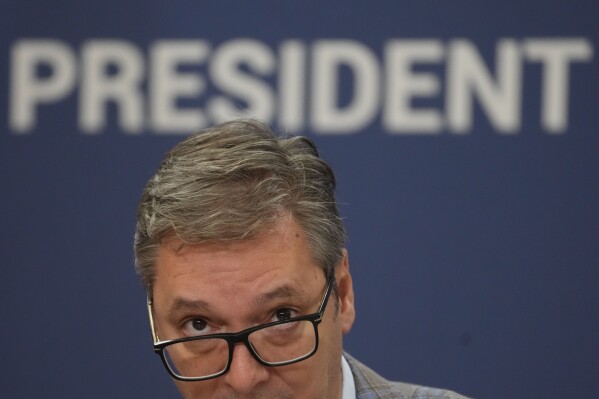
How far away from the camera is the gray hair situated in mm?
1418

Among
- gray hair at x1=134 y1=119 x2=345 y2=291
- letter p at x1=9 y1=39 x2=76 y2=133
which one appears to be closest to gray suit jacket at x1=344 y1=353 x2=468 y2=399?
gray hair at x1=134 y1=119 x2=345 y2=291

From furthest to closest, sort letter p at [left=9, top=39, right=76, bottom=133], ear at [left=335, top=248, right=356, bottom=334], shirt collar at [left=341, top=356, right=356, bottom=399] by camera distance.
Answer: letter p at [left=9, top=39, right=76, bottom=133] < shirt collar at [left=341, top=356, right=356, bottom=399] < ear at [left=335, top=248, right=356, bottom=334]

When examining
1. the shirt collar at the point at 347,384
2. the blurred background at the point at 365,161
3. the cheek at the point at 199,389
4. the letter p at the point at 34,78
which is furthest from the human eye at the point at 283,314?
the letter p at the point at 34,78

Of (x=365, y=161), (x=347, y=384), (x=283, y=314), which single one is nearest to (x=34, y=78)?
(x=365, y=161)

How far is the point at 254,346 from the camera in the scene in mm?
1381

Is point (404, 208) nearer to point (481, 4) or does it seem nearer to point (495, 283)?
point (495, 283)

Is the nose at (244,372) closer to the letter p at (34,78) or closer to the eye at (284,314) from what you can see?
the eye at (284,314)

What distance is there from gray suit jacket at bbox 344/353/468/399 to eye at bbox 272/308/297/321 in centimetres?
35

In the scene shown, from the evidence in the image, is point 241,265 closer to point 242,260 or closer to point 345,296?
point 242,260

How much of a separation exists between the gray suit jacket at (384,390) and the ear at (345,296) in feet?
0.57

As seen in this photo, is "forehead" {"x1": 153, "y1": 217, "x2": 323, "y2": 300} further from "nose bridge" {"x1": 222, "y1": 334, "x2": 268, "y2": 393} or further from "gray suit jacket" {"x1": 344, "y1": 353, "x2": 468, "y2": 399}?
"gray suit jacket" {"x1": 344, "y1": 353, "x2": 468, "y2": 399}

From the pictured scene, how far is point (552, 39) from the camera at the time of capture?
2.52 m

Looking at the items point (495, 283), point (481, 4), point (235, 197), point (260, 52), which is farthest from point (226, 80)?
point (235, 197)

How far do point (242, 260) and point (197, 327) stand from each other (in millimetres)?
118
